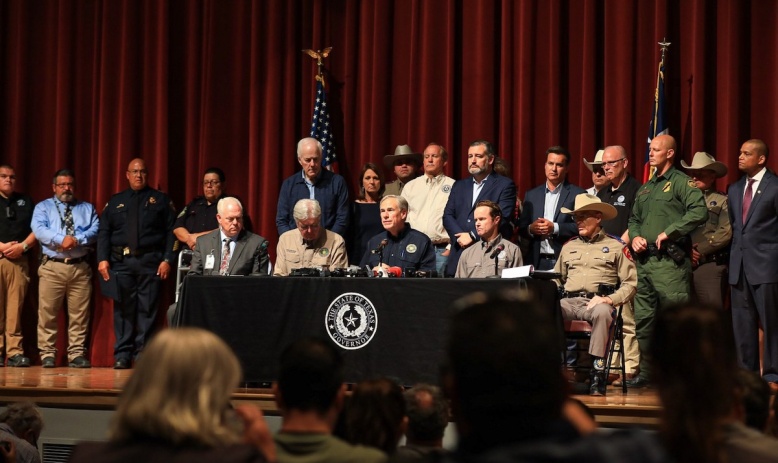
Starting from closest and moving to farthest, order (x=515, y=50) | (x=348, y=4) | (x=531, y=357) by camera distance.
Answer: (x=531, y=357), (x=515, y=50), (x=348, y=4)

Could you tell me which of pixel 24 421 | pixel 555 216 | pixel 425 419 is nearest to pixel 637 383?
pixel 555 216

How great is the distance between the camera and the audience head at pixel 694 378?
66.1 inches

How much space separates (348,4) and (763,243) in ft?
15.1

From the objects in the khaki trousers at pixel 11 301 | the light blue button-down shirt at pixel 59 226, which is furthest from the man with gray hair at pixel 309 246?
the khaki trousers at pixel 11 301

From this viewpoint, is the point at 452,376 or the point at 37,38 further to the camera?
the point at 37,38

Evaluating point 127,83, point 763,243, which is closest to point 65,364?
point 127,83

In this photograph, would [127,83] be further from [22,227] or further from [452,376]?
[452,376]

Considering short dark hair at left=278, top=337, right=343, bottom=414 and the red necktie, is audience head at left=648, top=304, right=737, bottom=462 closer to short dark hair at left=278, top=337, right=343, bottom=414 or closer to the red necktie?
short dark hair at left=278, top=337, right=343, bottom=414

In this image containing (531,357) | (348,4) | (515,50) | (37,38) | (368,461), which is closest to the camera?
(531,357)

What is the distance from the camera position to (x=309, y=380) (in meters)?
2.18

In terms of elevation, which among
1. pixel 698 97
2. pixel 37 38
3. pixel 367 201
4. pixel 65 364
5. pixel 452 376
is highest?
pixel 37 38

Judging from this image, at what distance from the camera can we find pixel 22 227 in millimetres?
9055

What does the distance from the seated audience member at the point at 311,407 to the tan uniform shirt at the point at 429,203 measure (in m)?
5.54

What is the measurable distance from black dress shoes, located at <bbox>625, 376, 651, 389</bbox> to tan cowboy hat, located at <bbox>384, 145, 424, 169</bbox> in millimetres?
2762
